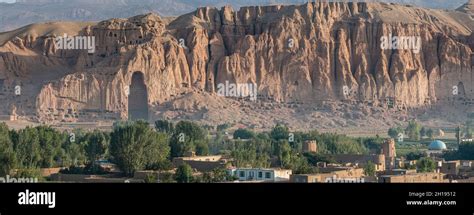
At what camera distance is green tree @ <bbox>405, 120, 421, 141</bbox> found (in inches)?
3656

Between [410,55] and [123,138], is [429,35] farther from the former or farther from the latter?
[123,138]

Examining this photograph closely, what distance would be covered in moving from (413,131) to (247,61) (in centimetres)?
1888

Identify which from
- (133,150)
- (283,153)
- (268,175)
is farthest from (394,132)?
(268,175)

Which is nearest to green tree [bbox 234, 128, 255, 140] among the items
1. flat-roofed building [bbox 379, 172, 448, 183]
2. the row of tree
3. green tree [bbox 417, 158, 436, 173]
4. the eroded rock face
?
the eroded rock face

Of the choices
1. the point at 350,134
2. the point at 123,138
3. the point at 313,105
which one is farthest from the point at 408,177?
the point at 313,105

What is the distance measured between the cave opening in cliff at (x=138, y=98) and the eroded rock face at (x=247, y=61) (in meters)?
0.64

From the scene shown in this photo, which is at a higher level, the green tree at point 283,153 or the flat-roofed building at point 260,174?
the green tree at point 283,153

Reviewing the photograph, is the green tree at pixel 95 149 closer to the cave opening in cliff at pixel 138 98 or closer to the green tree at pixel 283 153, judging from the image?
the green tree at pixel 283 153

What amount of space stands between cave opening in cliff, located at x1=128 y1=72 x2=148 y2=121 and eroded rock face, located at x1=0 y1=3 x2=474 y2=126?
644mm

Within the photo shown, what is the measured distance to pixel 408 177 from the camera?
4169 cm

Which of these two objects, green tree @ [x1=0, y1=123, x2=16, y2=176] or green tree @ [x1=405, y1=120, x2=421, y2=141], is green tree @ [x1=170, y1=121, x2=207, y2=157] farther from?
green tree @ [x1=405, y1=120, x2=421, y2=141]

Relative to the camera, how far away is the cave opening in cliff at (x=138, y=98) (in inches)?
3974

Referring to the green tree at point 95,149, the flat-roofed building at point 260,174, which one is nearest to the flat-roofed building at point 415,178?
the flat-roofed building at point 260,174
